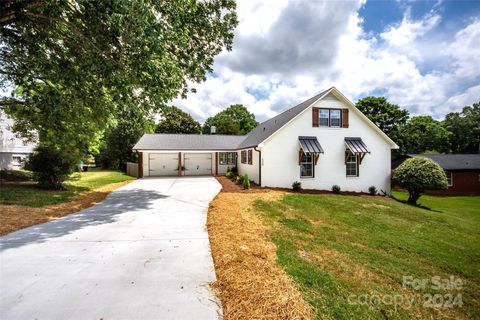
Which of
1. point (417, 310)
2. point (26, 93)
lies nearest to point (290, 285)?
point (417, 310)

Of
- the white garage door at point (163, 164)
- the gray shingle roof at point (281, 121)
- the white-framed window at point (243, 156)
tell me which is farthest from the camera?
the white garage door at point (163, 164)

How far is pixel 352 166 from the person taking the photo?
15.7 metres

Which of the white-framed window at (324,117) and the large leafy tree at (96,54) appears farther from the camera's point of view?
the white-framed window at (324,117)

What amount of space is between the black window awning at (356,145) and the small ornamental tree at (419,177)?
296 centimetres

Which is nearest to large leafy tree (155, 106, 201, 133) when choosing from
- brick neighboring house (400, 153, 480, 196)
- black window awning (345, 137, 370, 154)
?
black window awning (345, 137, 370, 154)

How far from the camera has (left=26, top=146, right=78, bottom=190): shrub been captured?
478 inches

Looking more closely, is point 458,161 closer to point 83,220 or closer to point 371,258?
point 371,258

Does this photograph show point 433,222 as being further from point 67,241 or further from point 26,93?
point 26,93

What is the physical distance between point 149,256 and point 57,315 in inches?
70.5

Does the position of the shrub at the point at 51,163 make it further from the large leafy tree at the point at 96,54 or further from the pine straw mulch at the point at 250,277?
the pine straw mulch at the point at 250,277

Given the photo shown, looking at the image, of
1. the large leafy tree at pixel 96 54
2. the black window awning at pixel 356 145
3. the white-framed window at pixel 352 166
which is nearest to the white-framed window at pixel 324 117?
the black window awning at pixel 356 145

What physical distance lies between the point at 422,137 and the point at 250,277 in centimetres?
4800

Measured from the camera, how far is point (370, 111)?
1620 inches

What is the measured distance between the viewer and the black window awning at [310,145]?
14.1 meters
